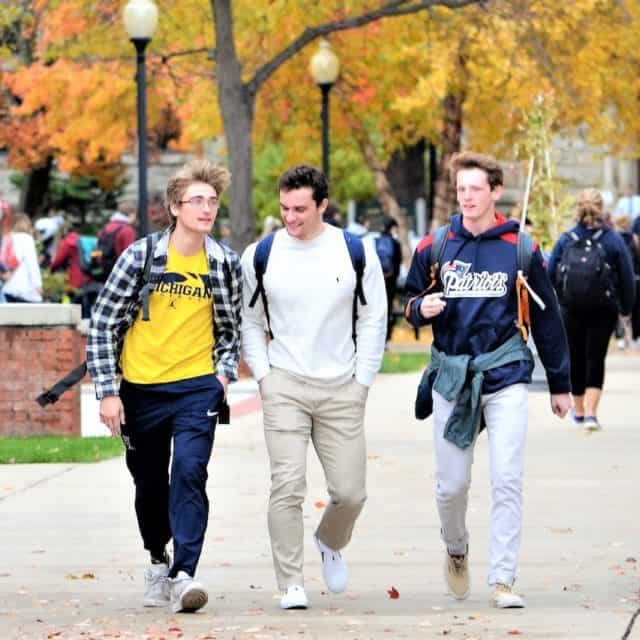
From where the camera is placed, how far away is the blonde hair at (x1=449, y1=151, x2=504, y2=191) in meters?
8.56

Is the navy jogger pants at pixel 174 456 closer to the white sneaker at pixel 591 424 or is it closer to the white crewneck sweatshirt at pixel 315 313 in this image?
the white crewneck sweatshirt at pixel 315 313

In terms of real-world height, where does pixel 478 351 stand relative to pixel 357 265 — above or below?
below

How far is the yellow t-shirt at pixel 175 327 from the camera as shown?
8.43 meters

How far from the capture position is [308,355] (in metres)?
8.45

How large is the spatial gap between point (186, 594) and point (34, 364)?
7803 mm

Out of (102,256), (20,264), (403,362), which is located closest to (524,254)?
(20,264)

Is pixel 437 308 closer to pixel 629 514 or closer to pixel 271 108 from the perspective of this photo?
pixel 629 514

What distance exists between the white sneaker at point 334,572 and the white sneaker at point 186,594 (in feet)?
1.75

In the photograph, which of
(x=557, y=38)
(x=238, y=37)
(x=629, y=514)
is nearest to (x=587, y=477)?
(x=629, y=514)

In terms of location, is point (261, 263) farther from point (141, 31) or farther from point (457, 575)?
point (141, 31)

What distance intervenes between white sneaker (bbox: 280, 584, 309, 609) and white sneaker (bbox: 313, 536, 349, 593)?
1.01 feet

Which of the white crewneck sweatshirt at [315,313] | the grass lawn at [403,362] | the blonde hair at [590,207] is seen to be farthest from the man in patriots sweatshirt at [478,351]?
the grass lawn at [403,362]

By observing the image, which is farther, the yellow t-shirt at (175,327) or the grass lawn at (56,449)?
the grass lawn at (56,449)

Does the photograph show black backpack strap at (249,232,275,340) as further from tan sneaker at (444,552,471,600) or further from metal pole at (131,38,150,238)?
metal pole at (131,38,150,238)
